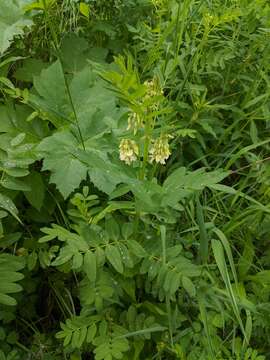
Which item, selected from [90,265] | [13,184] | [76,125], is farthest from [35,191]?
[90,265]

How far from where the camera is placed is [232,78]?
2.14 meters

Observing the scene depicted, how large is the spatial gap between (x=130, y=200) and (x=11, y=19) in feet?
2.69

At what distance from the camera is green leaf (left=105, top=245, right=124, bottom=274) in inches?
51.3

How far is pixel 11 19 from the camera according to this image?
1890 millimetres

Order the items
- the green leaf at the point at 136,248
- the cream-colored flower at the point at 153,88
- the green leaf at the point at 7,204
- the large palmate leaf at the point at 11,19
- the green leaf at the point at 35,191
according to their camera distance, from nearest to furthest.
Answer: the cream-colored flower at the point at 153,88
the green leaf at the point at 136,248
the green leaf at the point at 7,204
the green leaf at the point at 35,191
the large palmate leaf at the point at 11,19

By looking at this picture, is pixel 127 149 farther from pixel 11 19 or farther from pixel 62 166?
pixel 11 19

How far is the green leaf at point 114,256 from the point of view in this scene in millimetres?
1303

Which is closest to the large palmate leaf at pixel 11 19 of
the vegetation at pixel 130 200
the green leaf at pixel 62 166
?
the vegetation at pixel 130 200

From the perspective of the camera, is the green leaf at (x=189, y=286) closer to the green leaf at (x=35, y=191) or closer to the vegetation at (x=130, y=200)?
the vegetation at (x=130, y=200)

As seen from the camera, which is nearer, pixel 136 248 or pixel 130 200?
pixel 136 248

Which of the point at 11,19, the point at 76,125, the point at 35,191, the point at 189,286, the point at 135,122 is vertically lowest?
the point at 189,286

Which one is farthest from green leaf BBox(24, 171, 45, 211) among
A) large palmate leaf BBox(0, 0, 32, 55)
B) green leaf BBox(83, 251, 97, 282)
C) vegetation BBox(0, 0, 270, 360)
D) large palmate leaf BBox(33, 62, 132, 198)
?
large palmate leaf BBox(0, 0, 32, 55)

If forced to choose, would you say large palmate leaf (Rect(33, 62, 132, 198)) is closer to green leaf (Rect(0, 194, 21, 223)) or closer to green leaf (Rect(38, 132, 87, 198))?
green leaf (Rect(38, 132, 87, 198))

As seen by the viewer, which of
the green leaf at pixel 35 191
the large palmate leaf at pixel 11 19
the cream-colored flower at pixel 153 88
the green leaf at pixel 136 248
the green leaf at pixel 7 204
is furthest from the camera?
the large palmate leaf at pixel 11 19
